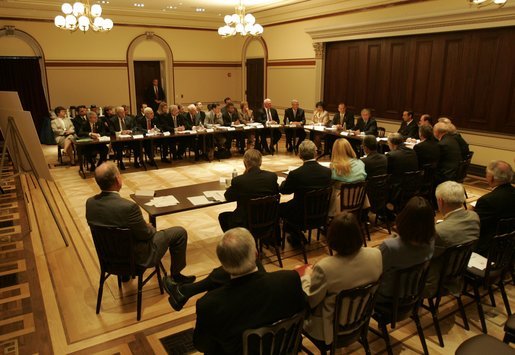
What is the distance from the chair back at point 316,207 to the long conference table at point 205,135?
3883mm

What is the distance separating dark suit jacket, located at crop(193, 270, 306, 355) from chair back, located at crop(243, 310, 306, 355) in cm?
5

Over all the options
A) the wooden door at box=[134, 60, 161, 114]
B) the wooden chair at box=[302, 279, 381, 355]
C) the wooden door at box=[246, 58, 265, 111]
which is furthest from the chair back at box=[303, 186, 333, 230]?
the wooden door at box=[134, 60, 161, 114]

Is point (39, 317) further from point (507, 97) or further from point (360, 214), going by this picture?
point (507, 97)

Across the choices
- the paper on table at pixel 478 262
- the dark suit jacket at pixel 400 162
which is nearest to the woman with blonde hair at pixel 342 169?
the dark suit jacket at pixel 400 162

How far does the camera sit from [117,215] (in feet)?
10.2

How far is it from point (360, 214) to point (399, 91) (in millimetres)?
5650

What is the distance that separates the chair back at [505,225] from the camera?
10.4 feet

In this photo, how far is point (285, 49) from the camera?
12305 millimetres

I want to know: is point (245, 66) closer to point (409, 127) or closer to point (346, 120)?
point (346, 120)

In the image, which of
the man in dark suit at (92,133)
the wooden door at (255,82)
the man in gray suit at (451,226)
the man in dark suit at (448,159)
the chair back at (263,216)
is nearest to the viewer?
the man in gray suit at (451,226)

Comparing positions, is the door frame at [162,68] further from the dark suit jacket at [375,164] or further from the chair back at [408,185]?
the chair back at [408,185]

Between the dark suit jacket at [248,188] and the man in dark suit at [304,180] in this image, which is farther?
the man in dark suit at [304,180]

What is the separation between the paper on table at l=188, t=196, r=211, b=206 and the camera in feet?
13.4

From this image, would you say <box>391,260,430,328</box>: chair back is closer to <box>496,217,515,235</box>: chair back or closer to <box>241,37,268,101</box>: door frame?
<box>496,217,515,235</box>: chair back
